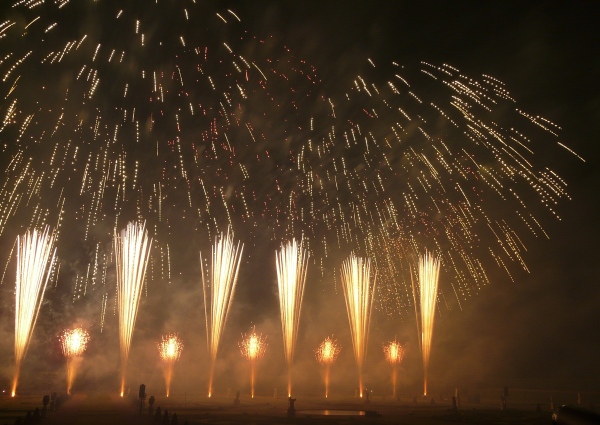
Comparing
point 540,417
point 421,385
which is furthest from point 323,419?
point 421,385

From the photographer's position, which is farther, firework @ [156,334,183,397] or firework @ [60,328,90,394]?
firework @ [156,334,183,397]

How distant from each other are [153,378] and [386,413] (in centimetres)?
3689

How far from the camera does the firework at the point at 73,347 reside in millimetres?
48969

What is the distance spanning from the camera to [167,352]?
178 ft

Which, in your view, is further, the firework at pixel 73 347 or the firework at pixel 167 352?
the firework at pixel 167 352

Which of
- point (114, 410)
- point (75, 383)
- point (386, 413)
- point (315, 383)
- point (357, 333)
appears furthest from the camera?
point (315, 383)

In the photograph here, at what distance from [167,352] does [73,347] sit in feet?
31.8

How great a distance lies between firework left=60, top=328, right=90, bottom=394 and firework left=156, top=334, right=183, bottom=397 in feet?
28.4

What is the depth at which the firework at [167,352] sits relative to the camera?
182ft

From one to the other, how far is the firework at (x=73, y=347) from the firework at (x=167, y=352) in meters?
8.67

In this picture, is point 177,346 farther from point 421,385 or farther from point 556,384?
point 556,384

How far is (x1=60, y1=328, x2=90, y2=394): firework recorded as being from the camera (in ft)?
161

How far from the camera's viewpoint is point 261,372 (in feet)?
215

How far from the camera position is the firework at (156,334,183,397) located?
5538cm
